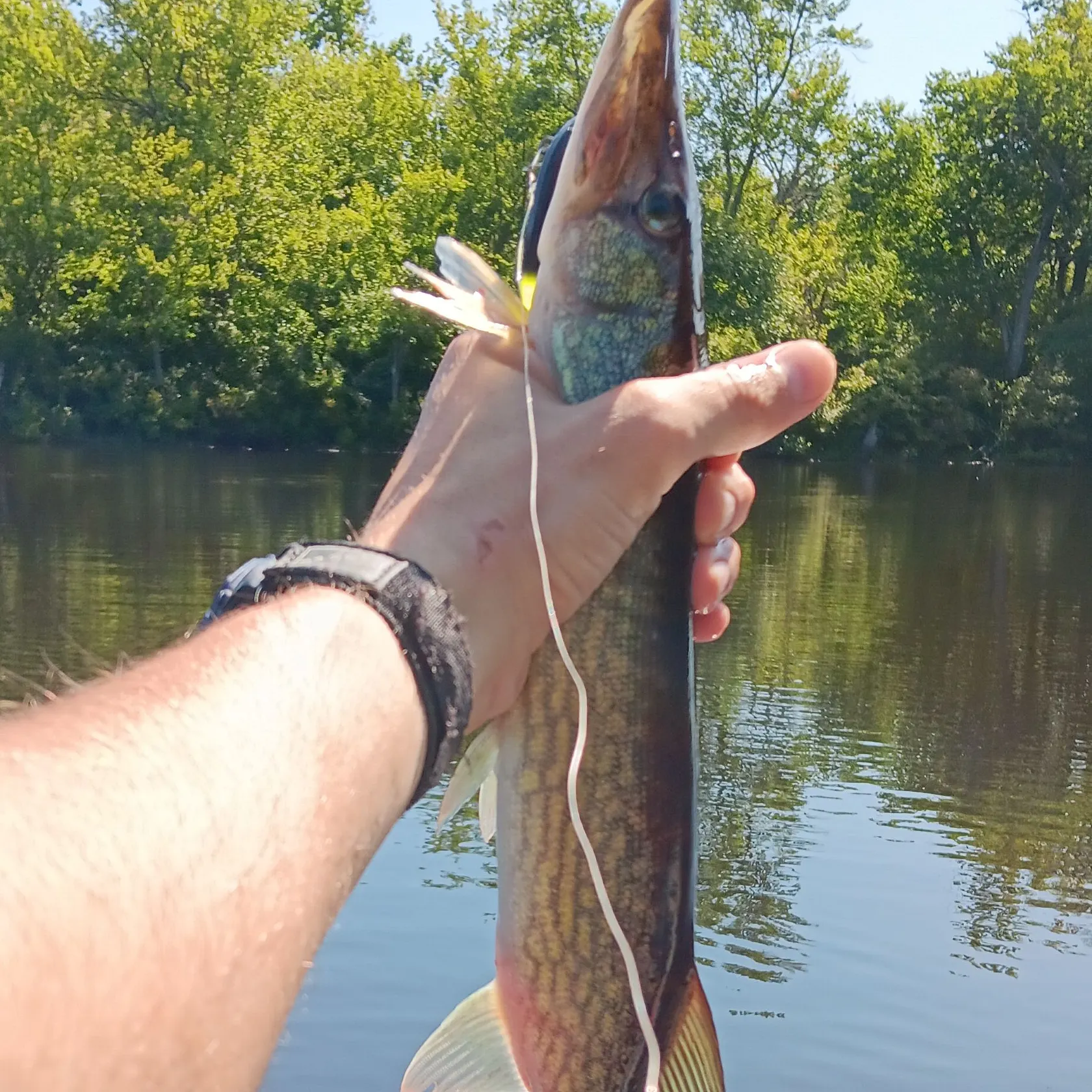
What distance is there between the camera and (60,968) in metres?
1.11

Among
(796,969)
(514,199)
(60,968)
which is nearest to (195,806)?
(60,968)

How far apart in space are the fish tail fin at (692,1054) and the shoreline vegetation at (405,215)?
37202 mm

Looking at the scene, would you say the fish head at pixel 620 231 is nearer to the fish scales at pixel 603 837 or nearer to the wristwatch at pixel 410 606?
the fish scales at pixel 603 837

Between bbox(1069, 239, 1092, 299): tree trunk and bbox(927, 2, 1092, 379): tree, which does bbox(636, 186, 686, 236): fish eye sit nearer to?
bbox(927, 2, 1092, 379): tree

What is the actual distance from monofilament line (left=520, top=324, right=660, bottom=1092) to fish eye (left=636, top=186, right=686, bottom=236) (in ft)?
0.99

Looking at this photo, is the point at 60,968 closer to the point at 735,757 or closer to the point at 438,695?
the point at 438,695

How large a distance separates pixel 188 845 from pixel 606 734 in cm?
109

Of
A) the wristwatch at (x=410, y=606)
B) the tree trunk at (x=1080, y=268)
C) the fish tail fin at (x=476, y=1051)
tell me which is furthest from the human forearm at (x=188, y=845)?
the tree trunk at (x=1080, y=268)

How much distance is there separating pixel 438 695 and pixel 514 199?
4266 centimetres

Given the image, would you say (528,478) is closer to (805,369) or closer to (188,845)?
(805,369)

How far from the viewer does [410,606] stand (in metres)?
1.90

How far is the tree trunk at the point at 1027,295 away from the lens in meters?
46.6

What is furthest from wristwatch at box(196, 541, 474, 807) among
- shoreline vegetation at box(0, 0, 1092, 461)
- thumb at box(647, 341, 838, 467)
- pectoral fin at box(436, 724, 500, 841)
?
shoreline vegetation at box(0, 0, 1092, 461)

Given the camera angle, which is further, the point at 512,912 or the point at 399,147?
the point at 399,147
